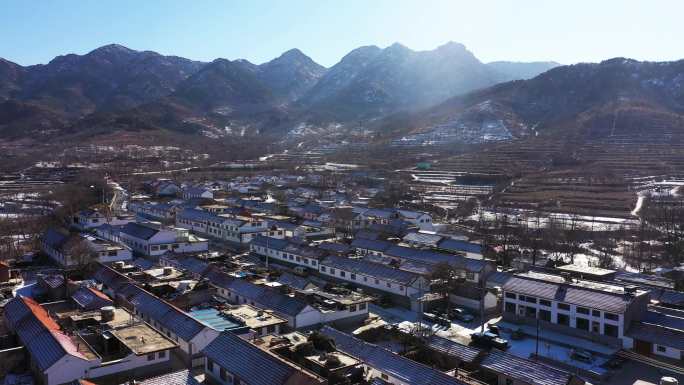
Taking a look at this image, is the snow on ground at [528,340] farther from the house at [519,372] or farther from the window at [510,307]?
the house at [519,372]

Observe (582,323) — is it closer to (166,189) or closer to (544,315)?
(544,315)

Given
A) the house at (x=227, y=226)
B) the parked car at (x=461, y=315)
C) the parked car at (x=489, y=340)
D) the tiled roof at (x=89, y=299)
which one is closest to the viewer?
the parked car at (x=489, y=340)

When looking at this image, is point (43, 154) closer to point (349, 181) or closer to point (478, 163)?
point (349, 181)

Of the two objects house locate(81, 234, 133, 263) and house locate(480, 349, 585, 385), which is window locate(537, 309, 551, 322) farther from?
house locate(81, 234, 133, 263)

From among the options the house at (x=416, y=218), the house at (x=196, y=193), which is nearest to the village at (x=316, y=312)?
the house at (x=416, y=218)

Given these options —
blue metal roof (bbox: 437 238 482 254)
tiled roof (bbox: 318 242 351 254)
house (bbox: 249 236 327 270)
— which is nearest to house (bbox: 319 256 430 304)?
house (bbox: 249 236 327 270)

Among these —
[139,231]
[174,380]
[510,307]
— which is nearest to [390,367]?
[174,380]

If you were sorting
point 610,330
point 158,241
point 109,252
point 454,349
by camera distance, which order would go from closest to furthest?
point 454,349 → point 610,330 → point 109,252 → point 158,241
